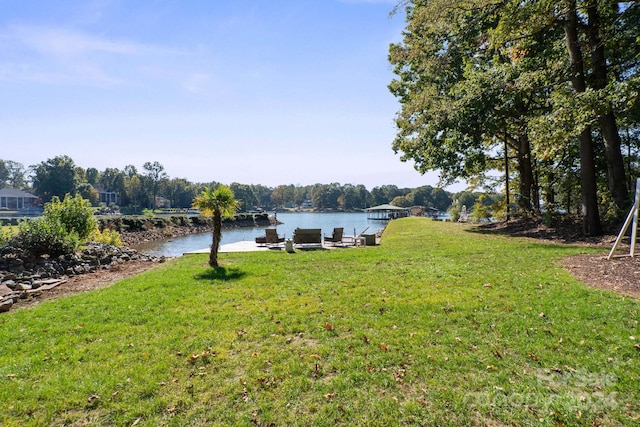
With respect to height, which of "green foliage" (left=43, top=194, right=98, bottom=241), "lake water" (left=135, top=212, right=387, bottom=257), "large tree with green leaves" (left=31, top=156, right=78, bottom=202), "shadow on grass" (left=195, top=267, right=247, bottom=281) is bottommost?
"lake water" (left=135, top=212, right=387, bottom=257)

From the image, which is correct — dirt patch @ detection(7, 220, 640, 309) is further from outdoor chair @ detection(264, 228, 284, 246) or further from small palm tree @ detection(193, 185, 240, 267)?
outdoor chair @ detection(264, 228, 284, 246)

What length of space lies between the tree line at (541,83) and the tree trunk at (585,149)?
0.10ft

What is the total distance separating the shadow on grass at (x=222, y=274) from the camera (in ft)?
26.6

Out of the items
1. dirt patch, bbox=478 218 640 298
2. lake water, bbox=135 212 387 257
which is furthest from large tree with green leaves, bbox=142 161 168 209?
dirt patch, bbox=478 218 640 298

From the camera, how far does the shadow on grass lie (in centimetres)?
811

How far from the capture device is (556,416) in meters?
2.94

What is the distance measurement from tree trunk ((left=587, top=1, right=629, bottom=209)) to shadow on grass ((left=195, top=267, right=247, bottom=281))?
13143mm

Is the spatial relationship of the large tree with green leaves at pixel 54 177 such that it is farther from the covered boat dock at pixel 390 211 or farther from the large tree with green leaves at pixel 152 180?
the covered boat dock at pixel 390 211

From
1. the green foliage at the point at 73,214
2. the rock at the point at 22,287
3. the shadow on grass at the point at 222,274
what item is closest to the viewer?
the rock at the point at 22,287

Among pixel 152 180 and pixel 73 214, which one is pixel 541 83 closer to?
pixel 73 214

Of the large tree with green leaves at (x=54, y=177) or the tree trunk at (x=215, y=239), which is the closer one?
the tree trunk at (x=215, y=239)

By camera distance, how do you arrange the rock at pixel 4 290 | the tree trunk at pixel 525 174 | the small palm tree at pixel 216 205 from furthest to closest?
the tree trunk at pixel 525 174 < the small palm tree at pixel 216 205 < the rock at pixel 4 290

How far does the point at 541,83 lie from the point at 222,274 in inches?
545

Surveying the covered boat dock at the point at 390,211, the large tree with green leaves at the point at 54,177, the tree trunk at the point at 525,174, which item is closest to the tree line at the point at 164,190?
the large tree with green leaves at the point at 54,177
